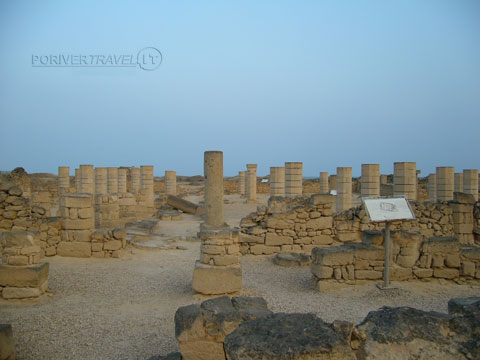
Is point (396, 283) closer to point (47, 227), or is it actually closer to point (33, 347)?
point (33, 347)

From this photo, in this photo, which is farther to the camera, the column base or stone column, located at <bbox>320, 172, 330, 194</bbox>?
stone column, located at <bbox>320, 172, 330, 194</bbox>

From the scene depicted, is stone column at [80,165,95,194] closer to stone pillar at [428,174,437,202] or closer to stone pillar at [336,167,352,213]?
stone pillar at [336,167,352,213]

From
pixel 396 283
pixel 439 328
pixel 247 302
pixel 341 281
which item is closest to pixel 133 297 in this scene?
pixel 247 302

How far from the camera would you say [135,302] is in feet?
22.0

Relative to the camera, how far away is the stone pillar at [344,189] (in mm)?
17156

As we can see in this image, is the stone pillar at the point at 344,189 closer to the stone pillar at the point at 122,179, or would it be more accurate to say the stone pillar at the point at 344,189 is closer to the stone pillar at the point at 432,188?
the stone pillar at the point at 432,188

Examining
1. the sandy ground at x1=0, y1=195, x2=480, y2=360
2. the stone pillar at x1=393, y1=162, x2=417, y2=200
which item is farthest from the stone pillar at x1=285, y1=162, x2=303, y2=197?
the sandy ground at x1=0, y1=195, x2=480, y2=360

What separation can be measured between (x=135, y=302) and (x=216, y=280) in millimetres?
1546

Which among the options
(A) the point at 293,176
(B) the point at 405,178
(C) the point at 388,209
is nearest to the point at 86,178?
(A) the point at 293,176

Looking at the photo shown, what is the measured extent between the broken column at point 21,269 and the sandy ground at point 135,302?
24 cm

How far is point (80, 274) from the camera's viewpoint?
335 inches

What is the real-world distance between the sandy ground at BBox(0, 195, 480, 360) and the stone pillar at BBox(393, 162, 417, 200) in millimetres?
7237

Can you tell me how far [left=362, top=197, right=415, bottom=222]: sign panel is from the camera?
6879mm

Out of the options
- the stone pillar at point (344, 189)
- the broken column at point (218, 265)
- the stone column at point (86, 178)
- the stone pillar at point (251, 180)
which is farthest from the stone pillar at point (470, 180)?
the stone column at point (86, 178)
